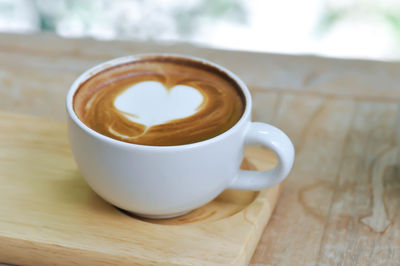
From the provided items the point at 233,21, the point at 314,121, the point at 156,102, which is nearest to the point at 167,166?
the point at 156,102

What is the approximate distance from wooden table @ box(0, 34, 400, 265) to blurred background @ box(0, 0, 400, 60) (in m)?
1.12

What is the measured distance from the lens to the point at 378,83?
0.82 meters

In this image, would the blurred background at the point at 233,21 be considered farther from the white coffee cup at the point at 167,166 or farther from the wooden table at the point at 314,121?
the white coffee cup at the point at 167,166

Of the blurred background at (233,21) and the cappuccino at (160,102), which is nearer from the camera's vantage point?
the cappuccino at (160,102)

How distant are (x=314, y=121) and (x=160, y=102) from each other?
28 cm

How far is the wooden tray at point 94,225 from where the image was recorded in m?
0.50

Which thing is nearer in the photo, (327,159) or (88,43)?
(327,159)

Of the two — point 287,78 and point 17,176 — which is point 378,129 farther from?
point 17,176

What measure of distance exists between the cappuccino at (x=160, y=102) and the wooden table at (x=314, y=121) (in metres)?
0.14

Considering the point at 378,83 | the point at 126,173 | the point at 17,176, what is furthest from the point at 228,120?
the point at 378,83

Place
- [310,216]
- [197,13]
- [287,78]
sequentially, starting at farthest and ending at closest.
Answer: [197,13] → [287,78] → [310,216]

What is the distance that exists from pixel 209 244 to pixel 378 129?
0.34 m

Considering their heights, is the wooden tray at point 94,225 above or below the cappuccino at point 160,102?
below

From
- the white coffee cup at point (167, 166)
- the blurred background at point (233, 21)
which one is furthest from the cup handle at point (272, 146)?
the blurred background at point (233, 21)
